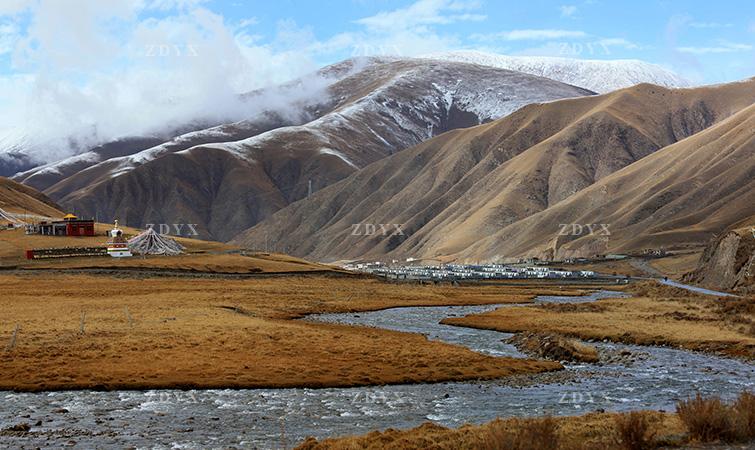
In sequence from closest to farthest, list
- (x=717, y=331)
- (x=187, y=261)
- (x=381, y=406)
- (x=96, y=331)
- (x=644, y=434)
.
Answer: (x=644, y=434) → (x=381, y=406) → (x=96, y=331) → (x=717, y=331) → (x=187, y=261)

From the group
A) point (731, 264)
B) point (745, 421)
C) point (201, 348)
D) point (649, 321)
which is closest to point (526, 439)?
point (745, 421)

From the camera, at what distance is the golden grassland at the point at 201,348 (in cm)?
3547

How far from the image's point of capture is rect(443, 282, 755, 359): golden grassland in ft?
162

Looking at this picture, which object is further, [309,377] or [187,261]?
[187,261]

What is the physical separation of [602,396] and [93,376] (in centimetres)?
2160

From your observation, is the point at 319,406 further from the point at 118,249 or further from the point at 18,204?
the point at 18,204

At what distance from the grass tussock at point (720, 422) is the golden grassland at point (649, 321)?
22.3m

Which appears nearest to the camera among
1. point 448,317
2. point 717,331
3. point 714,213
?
point 717,331

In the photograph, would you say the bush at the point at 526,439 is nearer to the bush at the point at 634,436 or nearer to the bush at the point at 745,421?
the bush at the point at 634,436

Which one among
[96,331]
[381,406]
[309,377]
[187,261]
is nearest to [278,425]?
[381,406]

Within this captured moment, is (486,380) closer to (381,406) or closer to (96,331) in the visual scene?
(381,406)

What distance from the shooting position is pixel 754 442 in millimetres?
21297

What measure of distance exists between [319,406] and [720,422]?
48.4 feet

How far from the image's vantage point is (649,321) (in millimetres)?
61906
